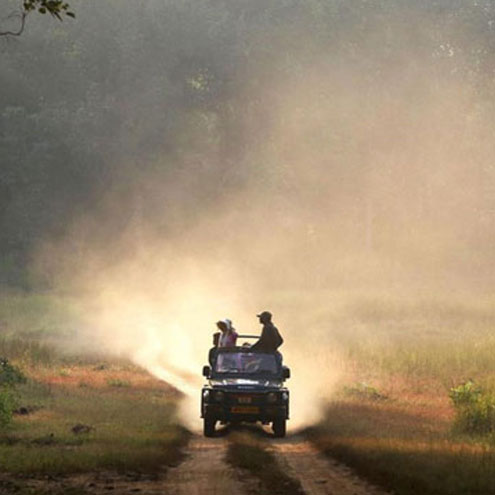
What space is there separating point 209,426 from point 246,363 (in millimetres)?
2128

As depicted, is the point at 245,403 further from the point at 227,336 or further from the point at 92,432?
the point at 227,336

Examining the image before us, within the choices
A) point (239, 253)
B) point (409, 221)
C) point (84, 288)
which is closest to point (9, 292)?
point (84, 288)

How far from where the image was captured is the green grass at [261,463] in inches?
738

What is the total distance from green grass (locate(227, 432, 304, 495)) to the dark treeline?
63.5 metres

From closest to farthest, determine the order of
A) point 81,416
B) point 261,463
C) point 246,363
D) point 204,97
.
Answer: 1. point 261,463
2. point 246,363
3. point 81,416
4. point 204,97

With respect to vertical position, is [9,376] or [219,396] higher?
[9,376]

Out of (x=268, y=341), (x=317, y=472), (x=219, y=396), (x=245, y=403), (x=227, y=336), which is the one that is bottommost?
(x=317, y=472)

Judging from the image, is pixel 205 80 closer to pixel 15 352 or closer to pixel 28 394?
pixel 15 352

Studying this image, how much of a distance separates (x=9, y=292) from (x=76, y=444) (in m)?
61.1

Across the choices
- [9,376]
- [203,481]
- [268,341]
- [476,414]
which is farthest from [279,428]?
[9,376]

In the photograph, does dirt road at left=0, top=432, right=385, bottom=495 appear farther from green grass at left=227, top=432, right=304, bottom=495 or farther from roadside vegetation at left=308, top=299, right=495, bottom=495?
roadside vegetation at left=308, top=299, right=495, bottom=495

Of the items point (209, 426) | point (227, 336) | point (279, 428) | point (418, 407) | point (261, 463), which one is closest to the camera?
point (261, 463)

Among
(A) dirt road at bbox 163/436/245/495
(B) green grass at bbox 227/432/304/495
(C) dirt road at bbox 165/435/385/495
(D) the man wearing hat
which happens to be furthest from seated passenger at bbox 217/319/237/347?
(A) dirt road at bbox 163/436/245/495

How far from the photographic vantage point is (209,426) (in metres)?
27.0
